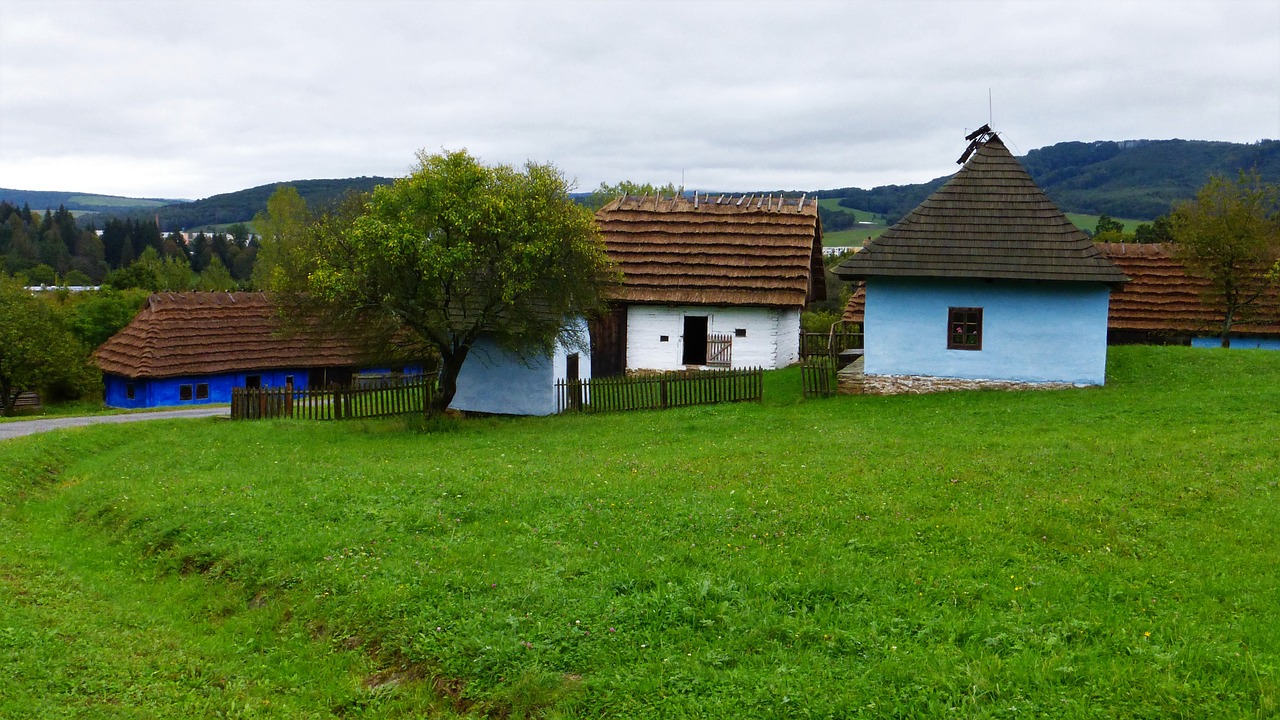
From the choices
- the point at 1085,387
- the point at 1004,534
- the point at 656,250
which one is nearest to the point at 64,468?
the point at 1004,534

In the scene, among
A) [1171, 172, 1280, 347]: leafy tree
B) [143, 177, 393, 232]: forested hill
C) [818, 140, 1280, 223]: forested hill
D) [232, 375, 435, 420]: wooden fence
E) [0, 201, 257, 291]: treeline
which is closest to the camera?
[232, 375, 435, 420]: wooden fence

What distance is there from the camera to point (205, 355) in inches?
1751

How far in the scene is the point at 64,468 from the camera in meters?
17.6

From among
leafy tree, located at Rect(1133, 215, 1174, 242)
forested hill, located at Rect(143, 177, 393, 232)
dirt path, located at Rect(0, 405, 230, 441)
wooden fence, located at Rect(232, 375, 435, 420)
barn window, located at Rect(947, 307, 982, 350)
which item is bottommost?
dirt path, located at Rect(0, 405, 230, 441)

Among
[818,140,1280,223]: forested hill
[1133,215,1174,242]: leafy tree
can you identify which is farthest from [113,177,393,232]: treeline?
[1133,215,1174,242]: leafy tree

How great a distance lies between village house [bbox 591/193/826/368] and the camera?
30.4 meters

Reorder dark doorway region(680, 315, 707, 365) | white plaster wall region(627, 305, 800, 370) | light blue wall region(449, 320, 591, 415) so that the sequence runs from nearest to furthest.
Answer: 1. light blue wall region(449, 320, 591, 415)
2. white plaster wall region(627, 305, 800, 370)
3. dark doorway region(680, 315, 707, 365)

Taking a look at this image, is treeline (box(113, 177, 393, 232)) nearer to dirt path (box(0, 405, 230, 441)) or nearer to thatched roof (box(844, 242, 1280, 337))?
dirt path (box(0, 405, 230, 441))

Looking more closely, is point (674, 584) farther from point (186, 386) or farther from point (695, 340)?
point (186, 386)

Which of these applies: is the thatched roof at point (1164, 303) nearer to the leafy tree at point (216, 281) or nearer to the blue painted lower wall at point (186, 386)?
the blue painted lower wall at point (186, 386)

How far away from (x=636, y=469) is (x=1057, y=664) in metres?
8.18

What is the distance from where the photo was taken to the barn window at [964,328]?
74.4 ft

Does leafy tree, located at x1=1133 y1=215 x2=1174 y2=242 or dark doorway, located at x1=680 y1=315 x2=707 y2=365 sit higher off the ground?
leafy tree, located at x1=1133 y1=215 x2=1174 y2=242

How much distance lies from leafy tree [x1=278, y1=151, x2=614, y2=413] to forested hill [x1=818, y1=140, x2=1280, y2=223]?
94871mm
